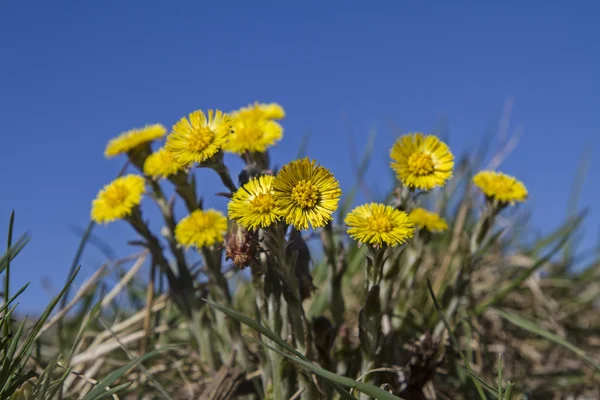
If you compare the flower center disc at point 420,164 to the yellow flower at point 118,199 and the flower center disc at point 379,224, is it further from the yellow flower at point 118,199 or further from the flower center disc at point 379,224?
the yellow flower at point 118,199

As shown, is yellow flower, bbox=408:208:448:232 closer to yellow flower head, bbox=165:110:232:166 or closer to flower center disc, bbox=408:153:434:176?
flower center disc, bbox=408:153:434:176

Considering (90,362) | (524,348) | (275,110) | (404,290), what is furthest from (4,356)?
(524,348)

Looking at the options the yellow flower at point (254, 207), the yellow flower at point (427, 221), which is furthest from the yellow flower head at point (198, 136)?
the yellow flower at point (427, 221)

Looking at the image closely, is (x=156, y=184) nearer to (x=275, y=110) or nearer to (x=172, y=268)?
(x=172, y=268)

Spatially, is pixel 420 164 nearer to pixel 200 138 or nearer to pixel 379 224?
pixel 379 224

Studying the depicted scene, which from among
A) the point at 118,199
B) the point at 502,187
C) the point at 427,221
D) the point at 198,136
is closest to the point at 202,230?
the point at 118,199

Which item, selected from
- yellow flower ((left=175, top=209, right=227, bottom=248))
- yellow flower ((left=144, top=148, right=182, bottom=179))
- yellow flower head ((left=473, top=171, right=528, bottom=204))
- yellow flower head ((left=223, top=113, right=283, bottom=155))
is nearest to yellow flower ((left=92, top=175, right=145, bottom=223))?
yellow flower ((left=144, top=148, right=182, bottom=179))
